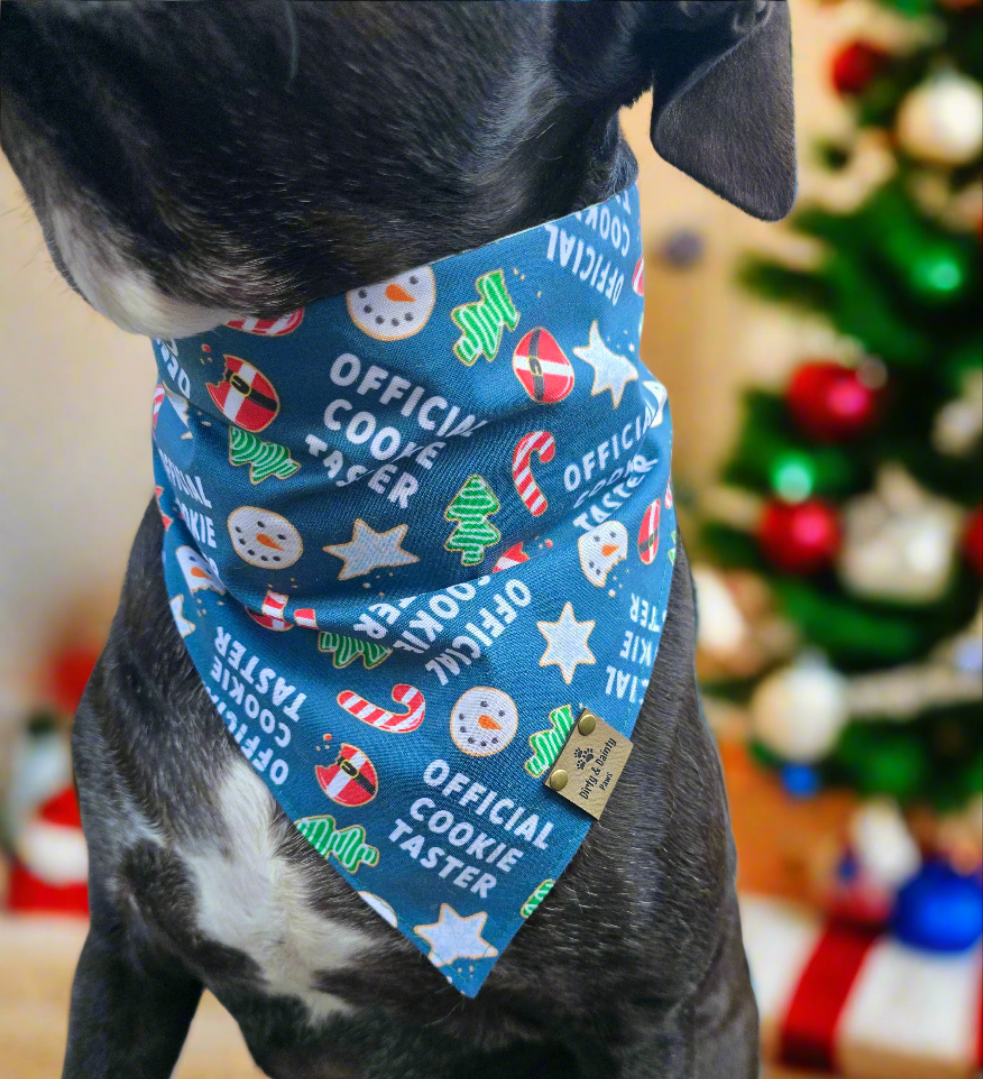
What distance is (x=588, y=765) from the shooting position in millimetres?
740

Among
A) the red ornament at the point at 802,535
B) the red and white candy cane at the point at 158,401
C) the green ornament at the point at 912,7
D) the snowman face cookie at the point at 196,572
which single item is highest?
the green ornament at the point at 912,7

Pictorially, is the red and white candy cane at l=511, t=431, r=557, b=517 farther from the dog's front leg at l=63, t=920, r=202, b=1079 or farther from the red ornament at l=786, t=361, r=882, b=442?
the red ornament at l=786, t=361, r=882, b=442

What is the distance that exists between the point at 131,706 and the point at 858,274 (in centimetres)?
154

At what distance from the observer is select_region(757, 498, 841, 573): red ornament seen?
6.66ft

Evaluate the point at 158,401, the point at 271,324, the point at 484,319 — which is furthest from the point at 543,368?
the point at 158,401

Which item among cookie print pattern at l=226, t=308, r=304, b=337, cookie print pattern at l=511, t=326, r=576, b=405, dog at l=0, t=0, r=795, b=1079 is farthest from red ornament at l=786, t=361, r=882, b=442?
cookie print pattern at l=226, t=308, r=304, b=337

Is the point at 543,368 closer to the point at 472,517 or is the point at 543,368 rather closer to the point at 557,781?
the point at 472,517

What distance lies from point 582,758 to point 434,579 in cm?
14

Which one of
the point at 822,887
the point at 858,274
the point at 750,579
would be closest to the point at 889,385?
the point at 858,274

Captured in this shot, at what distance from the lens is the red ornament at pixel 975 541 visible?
188 cm

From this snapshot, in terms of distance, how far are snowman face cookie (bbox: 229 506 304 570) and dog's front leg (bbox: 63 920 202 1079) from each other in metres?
0.27

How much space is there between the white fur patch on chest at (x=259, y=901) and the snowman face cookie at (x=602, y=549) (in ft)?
Answer: 0.79

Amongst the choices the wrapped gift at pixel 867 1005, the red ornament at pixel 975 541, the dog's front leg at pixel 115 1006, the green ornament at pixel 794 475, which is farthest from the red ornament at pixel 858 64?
the dog's front leg at pixel 115 1006

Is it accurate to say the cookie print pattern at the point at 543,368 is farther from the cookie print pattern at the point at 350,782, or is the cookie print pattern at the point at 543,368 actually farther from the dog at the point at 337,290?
the cookie print pattern at the point at 350,782
